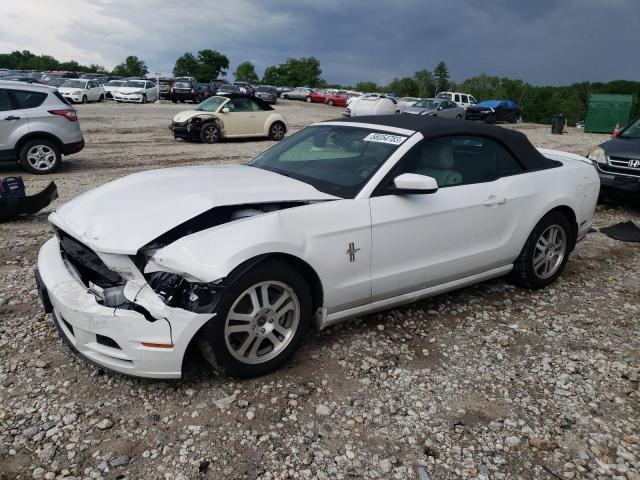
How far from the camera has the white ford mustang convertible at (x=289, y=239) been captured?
8.96 feet

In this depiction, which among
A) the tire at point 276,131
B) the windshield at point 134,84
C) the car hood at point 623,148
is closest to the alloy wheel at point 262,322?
the car hood at point 623,148

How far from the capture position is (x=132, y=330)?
266 cm

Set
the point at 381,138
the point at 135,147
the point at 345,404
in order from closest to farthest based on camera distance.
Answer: the point at 345,404
the point at 381,138
the point at 135,147

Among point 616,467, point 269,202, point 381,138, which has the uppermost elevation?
point 381,138

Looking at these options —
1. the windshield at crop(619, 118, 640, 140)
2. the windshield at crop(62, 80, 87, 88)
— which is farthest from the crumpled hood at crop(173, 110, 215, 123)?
the windshield at crop(62, 80, 87, 88)

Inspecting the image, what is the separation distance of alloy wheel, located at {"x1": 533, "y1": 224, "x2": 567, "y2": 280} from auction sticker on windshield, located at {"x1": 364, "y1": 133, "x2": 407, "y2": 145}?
66.4 inches

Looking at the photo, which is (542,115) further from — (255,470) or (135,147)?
(255,470)

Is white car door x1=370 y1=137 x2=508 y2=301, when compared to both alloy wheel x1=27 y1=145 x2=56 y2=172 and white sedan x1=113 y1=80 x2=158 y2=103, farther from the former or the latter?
white sedan x1=113 y1=80 x2=158 y2=103

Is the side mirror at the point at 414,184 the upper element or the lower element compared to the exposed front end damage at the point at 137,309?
upper

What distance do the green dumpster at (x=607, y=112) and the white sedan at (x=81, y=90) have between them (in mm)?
26998

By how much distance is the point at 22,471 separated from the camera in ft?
7.75

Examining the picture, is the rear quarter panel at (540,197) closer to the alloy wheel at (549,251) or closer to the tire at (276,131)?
the alloy wheel at (549,251)

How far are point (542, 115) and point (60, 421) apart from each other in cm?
12230

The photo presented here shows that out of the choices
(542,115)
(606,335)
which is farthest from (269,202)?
(542,115)
